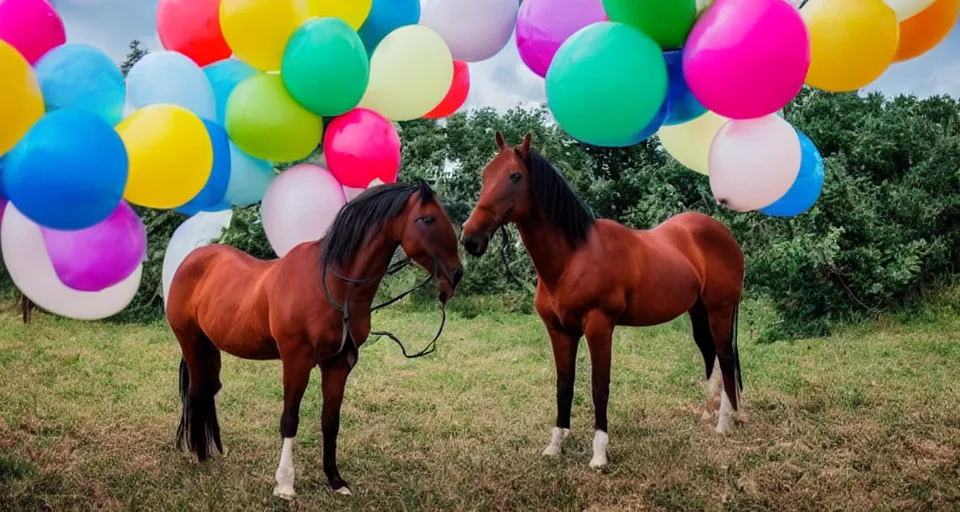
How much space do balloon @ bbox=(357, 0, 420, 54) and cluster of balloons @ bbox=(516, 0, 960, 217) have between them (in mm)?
851

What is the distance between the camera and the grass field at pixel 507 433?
382 cm

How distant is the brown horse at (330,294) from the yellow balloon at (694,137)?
204 cm

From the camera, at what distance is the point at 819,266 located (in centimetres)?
898

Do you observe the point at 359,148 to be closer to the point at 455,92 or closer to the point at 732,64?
the point at 455,92

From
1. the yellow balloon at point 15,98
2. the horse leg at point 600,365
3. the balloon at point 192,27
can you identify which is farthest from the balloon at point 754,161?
the yellow balloon at point 15,98

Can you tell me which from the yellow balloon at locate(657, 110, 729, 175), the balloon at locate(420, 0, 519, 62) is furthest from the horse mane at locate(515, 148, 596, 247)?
the balloon at locate(420, 0, 519, 62)

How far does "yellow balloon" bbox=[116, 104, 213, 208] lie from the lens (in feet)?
12.0

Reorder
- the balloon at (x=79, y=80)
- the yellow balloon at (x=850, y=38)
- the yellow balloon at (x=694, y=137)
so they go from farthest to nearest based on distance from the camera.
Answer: the yellow balloon at (x=694, y=137) < the yellow balloon at (x=850, y=38) < the balloon at (x=79, y=80)

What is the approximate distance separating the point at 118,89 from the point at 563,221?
2.57m

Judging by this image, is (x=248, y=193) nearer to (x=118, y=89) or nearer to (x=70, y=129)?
(x=118, y=89)

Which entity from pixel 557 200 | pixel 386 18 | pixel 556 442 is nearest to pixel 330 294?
pixel 557 200

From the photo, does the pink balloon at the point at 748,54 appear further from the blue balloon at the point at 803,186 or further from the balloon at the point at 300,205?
the balloon at the point at 300,205

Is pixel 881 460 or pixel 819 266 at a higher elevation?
pixel 881 460

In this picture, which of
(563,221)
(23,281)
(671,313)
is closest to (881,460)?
(671,313)
